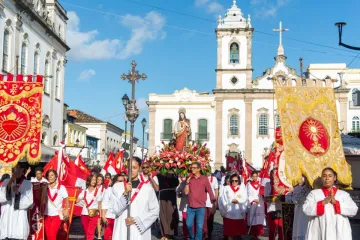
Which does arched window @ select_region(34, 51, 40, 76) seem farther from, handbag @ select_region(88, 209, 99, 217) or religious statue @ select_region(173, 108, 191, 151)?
handbag @ select_region(88, 209, 99, 217)

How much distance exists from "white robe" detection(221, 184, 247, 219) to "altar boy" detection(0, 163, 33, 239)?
485 centimetres

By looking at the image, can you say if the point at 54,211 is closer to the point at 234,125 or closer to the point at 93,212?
the point at 93,212

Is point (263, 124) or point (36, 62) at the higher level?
point (36, 62)

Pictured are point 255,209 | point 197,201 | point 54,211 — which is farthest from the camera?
A: point 255,209

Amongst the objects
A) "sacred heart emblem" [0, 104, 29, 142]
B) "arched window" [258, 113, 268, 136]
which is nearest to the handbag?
"sacred heart emblem" [0, 104, 29, 142]

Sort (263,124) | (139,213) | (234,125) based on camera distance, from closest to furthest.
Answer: (139,213), (263,124), (234,125)

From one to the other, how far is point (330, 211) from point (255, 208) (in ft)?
21.9

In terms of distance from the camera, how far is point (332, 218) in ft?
22.2

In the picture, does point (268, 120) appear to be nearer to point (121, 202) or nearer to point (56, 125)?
point (56, 125)

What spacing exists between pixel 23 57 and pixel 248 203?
2101 cm

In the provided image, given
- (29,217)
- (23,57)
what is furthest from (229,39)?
(29,217)

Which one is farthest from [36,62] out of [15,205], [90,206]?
[15,205]

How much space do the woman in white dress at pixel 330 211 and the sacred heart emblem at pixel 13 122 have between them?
15.8 ft

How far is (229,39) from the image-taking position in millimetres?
52188
